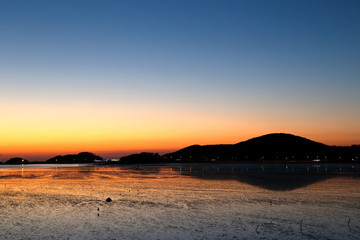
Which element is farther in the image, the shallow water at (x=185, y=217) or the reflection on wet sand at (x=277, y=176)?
the reflection on wet sand at (x=277, y=176)

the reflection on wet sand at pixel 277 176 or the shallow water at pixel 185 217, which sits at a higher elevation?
the shallow water at pixel 185 217

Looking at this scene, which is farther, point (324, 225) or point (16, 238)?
point (324, 225)

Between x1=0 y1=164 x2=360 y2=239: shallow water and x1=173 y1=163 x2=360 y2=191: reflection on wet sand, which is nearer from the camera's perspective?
x1=0 y1=164 x2=360 y2=239: shallow water

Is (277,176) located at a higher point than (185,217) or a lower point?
lower

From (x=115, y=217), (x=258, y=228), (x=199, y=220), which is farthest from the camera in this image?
(x=115, y=217)

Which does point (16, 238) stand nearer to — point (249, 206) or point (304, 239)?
point (304, 239)

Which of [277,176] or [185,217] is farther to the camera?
[277,176]

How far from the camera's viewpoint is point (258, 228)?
19.5 m

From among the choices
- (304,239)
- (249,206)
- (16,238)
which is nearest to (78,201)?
(16,238)

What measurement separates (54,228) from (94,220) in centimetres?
290

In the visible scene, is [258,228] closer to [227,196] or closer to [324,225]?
[324,225]

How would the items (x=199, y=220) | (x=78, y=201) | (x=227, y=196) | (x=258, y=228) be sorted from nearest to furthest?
(x=258, y=228) < (x=199, y=220) < (x=78, y=201) < (x=227, y=196)

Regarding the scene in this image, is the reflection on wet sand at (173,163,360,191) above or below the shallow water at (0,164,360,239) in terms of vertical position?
below

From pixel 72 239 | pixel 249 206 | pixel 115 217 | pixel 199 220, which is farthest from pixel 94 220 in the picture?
pixel 249 206
